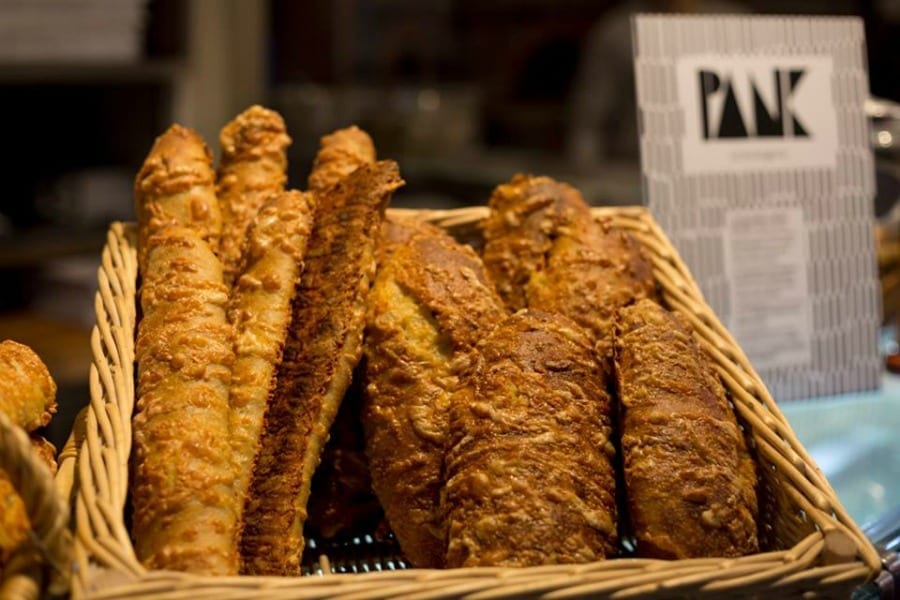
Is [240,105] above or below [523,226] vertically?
above

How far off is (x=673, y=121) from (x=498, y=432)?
3.02 ft

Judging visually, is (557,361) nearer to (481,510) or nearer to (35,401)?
(481,510)

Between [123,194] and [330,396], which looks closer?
[330,396]

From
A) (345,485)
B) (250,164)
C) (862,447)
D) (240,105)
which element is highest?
(240,105)

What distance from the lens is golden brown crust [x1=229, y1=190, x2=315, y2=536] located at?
1.23 meters

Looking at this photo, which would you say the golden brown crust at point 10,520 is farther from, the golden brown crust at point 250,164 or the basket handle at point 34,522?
the golden brown crust at point 250,164

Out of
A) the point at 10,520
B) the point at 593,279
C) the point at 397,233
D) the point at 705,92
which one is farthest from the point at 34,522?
the point at 705,92

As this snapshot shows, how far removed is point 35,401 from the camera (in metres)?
1.18

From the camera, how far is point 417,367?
1.34 metres

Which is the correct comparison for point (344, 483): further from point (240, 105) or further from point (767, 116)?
point (240, 105)

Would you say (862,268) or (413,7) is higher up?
(413,7)

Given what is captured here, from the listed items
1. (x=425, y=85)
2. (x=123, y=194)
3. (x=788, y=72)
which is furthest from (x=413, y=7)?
(x=788, y=72)

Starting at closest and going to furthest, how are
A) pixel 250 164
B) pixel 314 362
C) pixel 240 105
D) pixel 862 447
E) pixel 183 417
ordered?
1. pixel 183 417
2. pixel 314 362
3. pixel 250 164
4. pixel 862 447
5. pixel 240 105

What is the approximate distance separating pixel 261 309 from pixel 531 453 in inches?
17.2
